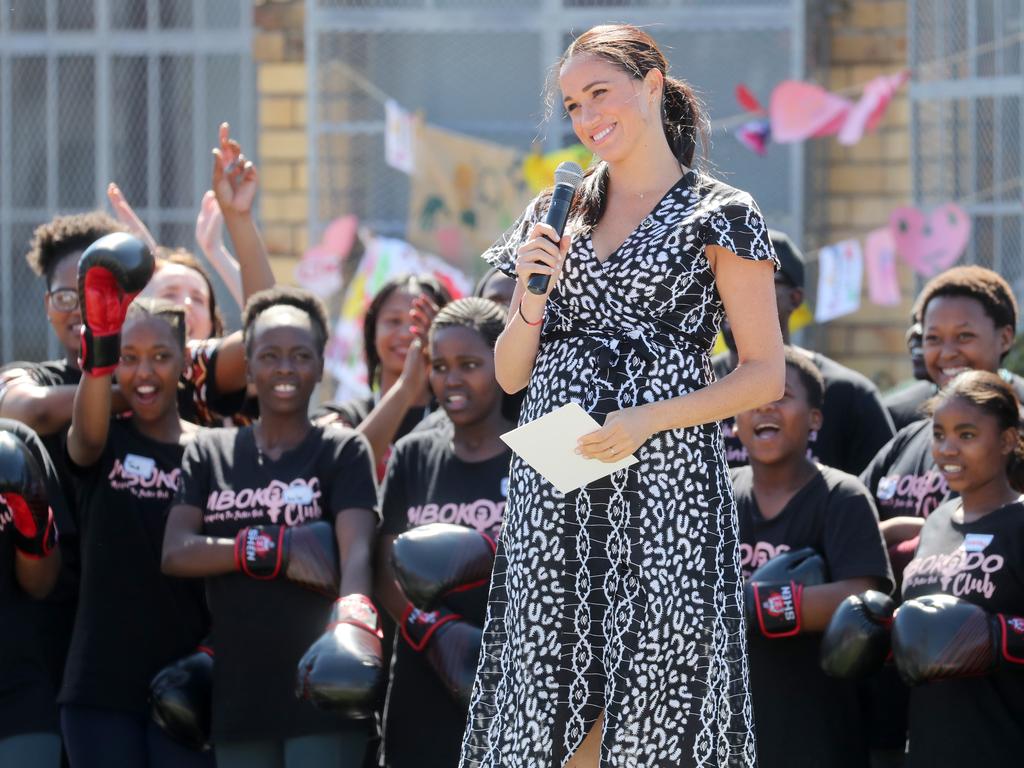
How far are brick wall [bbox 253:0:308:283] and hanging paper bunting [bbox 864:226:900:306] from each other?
2908mm

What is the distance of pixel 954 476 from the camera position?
4.17 m

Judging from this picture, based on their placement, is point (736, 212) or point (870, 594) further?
point (870, 594)

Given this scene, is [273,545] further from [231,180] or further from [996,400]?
[996,400]

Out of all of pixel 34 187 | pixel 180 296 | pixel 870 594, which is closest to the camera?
pixel 870 594

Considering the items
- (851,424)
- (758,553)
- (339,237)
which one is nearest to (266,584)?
(758,553)

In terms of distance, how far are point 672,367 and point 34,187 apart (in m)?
6.40

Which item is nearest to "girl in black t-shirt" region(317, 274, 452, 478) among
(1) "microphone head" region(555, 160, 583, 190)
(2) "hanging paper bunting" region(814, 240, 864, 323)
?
(1) "microphone head" region(555, 160, 583, 190)

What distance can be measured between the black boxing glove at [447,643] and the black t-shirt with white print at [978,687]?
116 cm

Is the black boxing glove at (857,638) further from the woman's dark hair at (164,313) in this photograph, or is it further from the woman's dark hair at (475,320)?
the woman's dark hair at (164,313)

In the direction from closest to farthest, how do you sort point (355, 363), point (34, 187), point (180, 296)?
point (180, 296) < point (355, 363) < point (34, 187)

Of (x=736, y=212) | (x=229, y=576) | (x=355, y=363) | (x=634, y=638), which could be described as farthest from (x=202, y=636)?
(x=355, y=363)

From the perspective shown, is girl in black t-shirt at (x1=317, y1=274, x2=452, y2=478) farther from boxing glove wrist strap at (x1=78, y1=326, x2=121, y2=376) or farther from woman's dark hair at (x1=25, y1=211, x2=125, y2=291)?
woman's dark hair at (x1=25, y1=211, x2=125, y2=291)

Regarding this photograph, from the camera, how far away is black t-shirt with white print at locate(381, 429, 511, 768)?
4316mm

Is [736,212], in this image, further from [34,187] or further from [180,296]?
[34,187]
